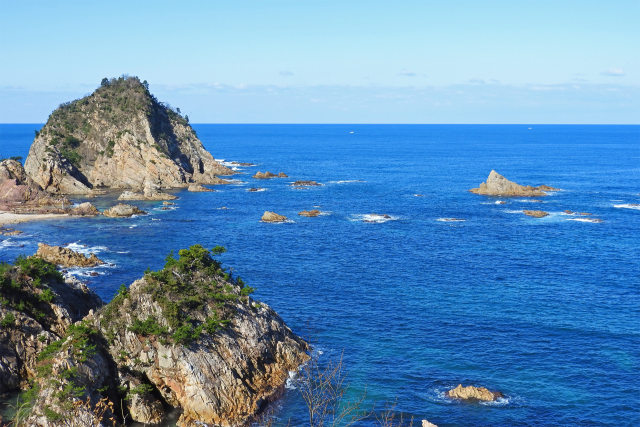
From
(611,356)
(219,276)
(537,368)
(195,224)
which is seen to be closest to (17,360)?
(219,276)

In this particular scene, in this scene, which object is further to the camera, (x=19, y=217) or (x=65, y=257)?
(x=19, y=217)

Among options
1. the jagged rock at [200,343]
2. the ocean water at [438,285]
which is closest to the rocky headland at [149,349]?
the jagged rock at [200,343]

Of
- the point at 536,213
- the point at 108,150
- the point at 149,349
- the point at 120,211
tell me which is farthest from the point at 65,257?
the point at 536,213

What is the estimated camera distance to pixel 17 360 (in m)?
53.9

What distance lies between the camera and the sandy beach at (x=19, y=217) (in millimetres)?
126750

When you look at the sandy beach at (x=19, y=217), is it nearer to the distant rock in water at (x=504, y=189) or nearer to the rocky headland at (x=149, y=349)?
the rocky headland at (x=149, y=349)

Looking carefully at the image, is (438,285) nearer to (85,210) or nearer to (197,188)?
(85,210)

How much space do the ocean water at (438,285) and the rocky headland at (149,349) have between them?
4.66 metres

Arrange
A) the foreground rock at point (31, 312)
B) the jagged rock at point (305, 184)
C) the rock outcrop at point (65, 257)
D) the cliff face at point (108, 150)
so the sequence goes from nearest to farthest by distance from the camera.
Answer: the foreground rock at point (31, 312), the rock outcrop at point (65, 257), the cliff face at point (108, 150), the jagged rock at point (305, 184)

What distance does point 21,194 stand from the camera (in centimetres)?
14638

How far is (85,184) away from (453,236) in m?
111

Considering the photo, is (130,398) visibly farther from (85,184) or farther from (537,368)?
(85,184)

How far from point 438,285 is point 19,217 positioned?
95.9 meters

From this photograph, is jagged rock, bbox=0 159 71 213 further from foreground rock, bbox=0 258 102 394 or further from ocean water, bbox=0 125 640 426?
foreground rock, bbox=0 258 102 394
